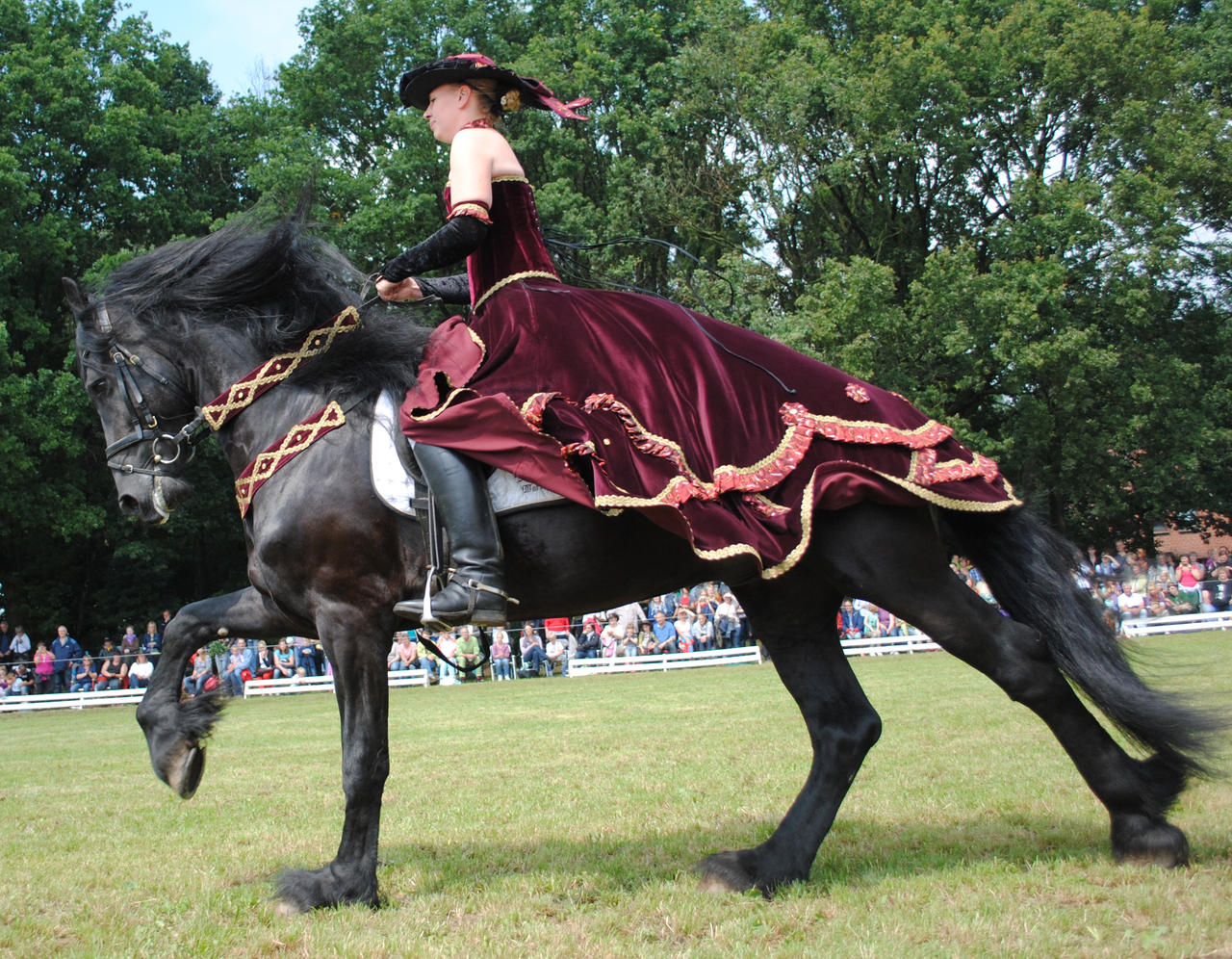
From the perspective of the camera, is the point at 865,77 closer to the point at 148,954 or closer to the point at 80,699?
the point at 80,699

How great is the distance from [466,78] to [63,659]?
966 inches

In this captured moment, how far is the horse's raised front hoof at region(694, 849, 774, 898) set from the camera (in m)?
5.13

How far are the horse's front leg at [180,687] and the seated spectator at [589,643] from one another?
2161 cm

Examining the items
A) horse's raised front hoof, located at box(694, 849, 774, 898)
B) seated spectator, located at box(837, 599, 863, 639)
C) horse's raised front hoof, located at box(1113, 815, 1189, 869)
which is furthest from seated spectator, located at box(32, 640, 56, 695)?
horse's raised front hoof, located at box(1113, 815, 1189, 869)

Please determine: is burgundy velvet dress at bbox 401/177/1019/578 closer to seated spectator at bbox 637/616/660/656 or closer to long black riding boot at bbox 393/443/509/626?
long black riding boot at bbox 393/443/509/626

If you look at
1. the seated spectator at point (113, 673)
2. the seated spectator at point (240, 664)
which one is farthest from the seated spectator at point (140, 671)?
the seated spectator at point (240, 664)

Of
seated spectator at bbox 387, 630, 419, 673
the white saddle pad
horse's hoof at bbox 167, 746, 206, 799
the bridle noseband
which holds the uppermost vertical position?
the bridle noseband

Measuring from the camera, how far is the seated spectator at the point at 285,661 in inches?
1029

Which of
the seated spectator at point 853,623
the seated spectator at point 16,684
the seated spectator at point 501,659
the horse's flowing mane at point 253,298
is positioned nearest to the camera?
the horse's flowing mane at point 253,298

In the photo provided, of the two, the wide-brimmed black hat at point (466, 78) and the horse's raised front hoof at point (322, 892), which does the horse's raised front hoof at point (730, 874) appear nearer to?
the horse's raised front hoof at point (322, 892)

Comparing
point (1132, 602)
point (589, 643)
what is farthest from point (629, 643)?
point (1132, 602)

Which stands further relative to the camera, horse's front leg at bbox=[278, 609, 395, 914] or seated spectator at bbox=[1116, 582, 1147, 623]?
seated spectator at bbox=[1116, 582, 1147, 623]

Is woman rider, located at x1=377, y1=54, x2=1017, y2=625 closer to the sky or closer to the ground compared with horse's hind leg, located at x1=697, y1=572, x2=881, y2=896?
closer to the sky

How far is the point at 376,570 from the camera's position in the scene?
5219 mm
